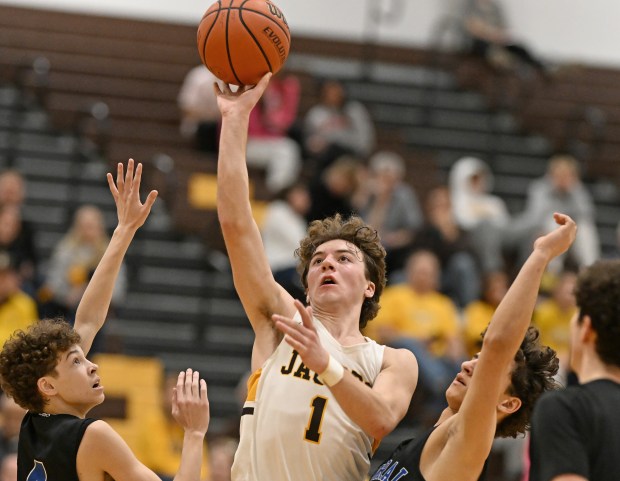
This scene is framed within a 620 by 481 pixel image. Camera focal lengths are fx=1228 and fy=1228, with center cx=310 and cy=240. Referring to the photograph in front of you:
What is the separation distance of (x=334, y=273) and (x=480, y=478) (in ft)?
3.42

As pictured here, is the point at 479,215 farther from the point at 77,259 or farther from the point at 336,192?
the point at 77,259

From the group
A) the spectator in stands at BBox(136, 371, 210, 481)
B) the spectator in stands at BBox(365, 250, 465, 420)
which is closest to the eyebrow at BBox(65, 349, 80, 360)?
the spectator in stands at BBox(136, 371, 210, 481)

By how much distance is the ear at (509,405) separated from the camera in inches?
173

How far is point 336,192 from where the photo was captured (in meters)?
11.0

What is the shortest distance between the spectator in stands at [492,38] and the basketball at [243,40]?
10.4 m

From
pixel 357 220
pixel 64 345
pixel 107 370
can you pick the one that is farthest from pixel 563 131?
pixel 64 345

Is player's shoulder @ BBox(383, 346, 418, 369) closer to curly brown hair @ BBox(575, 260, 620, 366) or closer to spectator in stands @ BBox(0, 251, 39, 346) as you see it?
curly brown hair @ BBox(575, 260, 620, 366)

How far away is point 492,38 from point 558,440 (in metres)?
12.8

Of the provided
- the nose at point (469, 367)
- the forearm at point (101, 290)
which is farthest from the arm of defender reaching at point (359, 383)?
the forearm at point (101, 290)

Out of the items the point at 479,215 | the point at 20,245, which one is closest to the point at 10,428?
the point at 20,245

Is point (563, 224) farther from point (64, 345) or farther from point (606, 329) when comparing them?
point (64, 345)

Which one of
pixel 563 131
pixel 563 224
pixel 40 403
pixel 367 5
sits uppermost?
pixel 367 5

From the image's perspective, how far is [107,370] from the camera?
9.78 meters

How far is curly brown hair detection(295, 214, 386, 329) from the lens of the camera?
16.8 feet
